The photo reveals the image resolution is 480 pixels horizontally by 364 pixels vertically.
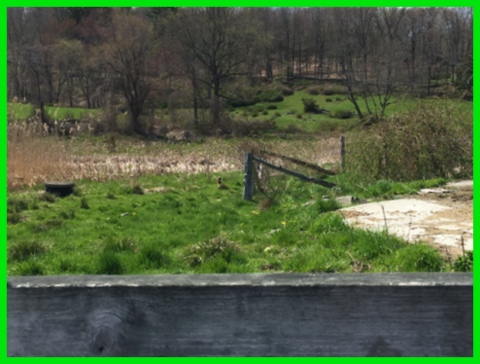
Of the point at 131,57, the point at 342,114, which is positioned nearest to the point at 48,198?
the point at 131,57

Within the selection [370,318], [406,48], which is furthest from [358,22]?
[370,318]

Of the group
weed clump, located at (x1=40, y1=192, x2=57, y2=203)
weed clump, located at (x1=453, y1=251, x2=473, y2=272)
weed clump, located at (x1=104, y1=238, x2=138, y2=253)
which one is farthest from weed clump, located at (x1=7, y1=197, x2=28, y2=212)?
weed clump, located at (x1=453, y1=251, x2=473, y2=272)

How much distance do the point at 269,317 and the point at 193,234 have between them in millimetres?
5495

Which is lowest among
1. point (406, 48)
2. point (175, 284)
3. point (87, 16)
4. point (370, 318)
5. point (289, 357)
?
point (289, 357)

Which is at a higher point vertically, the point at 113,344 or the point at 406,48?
the point at 406,48

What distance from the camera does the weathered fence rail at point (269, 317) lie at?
1.85m

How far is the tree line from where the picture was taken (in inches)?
950

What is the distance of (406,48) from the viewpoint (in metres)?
25.7

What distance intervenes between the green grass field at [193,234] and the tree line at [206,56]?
482 inches

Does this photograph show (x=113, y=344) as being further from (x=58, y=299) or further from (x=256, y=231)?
(x=256, y=231)

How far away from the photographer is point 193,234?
730cm

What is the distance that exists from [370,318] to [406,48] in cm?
2589

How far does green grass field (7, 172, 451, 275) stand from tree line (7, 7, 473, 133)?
12236mm

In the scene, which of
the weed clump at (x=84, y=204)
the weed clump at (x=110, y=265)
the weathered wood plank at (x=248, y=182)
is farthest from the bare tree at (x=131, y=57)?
the weed clump at (x=110, y=265)
